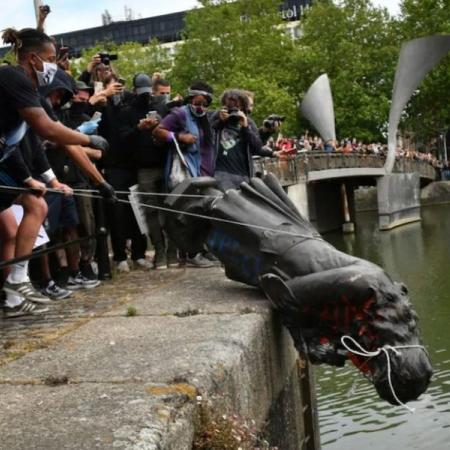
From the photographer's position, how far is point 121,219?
688 cm

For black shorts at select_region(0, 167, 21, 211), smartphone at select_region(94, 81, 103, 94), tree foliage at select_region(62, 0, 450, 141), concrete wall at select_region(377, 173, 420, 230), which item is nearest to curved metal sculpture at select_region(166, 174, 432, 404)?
black shorts at select_region(0, 167, 21, 211)

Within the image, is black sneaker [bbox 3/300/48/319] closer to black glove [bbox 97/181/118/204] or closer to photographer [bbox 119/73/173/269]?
black glove [bbox 97/181/118/204]

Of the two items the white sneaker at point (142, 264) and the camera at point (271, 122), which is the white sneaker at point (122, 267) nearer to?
the white sneaker at point (142, 264)

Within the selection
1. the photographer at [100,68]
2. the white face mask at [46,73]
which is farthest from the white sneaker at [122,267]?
the white face mask at [46,73]

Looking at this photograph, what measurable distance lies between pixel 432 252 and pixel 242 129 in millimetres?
11058

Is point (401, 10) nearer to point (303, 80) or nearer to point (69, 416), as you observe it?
point (303, 80)

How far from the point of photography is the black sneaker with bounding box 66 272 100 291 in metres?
5.87

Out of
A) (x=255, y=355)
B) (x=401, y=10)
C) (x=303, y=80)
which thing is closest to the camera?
(x=255, y=355)

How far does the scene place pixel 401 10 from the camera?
50281 mm

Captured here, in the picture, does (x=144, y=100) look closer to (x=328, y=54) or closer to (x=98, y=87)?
(x=98, y=87)

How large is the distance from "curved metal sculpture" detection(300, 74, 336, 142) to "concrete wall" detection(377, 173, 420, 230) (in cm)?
497

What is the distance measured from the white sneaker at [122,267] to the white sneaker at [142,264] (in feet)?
0.52

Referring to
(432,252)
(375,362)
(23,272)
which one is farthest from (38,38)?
(432,252)

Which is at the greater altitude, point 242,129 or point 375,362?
point 242,129
